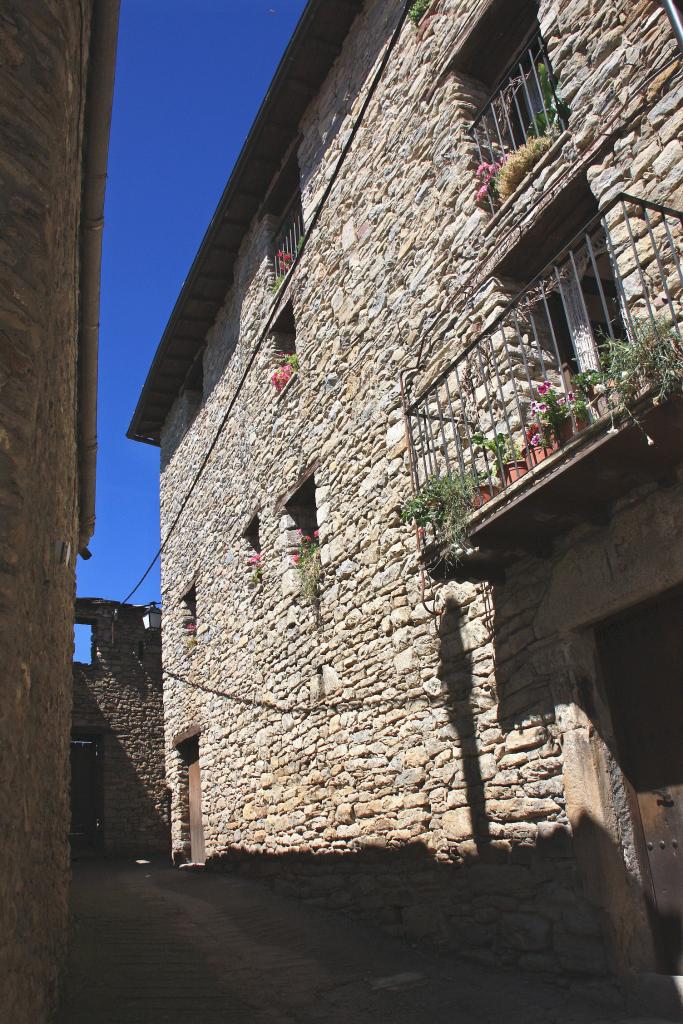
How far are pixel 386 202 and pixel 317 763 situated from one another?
16.3 ft

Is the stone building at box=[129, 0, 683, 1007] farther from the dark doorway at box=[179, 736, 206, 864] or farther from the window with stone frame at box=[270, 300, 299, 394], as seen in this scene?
the dark doorway at box=[179, 736, 206, 864]

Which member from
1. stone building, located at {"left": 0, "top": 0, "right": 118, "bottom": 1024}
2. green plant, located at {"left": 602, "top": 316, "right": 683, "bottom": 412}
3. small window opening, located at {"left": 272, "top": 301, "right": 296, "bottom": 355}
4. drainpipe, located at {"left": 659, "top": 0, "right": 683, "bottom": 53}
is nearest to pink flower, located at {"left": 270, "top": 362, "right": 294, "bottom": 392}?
small window opening, located at {"left": 272, "top": 301, "right": 296, "bottom": 355}

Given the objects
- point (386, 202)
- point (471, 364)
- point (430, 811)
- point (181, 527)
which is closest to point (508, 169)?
point (471, 364)

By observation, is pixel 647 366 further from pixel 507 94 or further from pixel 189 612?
pixel 189 612

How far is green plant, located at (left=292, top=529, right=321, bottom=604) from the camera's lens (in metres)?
7.68

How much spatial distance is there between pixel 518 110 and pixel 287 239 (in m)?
4.60

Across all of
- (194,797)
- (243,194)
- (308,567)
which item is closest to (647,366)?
(308,567)

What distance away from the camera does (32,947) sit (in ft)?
10.2

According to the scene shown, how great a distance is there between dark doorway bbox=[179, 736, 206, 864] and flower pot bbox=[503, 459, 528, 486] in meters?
8.08

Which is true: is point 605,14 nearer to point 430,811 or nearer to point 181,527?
point 430,811

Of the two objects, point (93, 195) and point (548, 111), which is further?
point (548, 111)

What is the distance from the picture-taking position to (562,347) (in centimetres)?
524

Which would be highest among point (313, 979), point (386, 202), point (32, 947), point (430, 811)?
point (386, 202)

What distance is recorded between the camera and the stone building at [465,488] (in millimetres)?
4234
